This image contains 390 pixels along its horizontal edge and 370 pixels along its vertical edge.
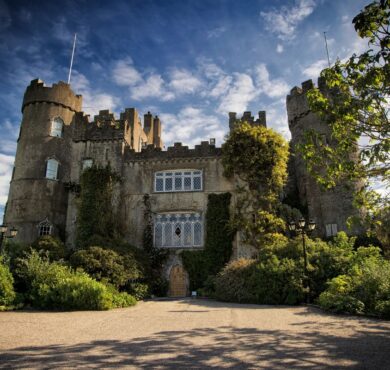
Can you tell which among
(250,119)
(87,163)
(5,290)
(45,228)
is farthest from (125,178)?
(5,290)

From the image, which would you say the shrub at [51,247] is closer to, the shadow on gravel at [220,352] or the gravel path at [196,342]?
the gravel path at [196,342]

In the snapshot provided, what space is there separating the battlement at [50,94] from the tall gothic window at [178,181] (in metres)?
9.91

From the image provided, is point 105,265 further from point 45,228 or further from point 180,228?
point 45,228

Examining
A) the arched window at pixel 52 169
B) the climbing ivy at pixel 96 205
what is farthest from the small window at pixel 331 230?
the arched window at pixel 52 169

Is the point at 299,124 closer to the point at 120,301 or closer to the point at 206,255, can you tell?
the point at 206,255

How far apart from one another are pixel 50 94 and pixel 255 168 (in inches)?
692

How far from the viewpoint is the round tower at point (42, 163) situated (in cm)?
2386

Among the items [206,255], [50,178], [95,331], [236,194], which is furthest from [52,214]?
[95,331]

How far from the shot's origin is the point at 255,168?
22.6 metres

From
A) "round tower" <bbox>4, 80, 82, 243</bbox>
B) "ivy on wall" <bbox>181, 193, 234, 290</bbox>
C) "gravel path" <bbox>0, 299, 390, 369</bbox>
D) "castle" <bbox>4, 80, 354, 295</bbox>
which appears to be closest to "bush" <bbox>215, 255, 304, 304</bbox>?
"gravel path" <bbox>0, 299, 390, 369</bbox>

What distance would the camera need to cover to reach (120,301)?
14406 millimetres

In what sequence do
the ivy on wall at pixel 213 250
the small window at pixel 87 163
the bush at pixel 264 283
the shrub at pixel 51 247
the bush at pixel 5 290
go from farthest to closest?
the small window at pixel 87 163 < the ivy on wall at pixel 213 250 < the shrub at pixel 51 247 < the bush at pixel 264 283 < the bush at pixel 5 290

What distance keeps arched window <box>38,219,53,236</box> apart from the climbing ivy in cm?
228

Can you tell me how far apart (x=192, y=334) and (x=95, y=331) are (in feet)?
8.31
